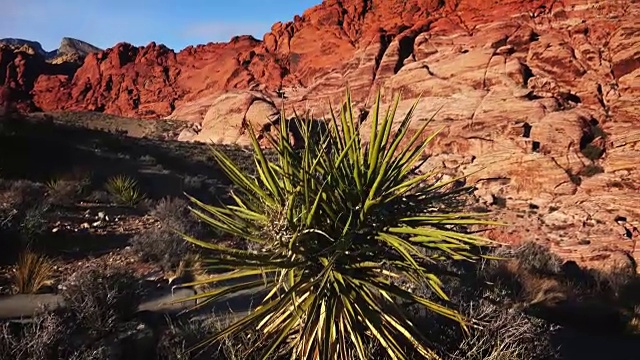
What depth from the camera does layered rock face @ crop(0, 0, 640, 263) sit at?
68.7 feet

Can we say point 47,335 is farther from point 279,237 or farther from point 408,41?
point 408,41

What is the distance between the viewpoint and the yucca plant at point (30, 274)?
5973mm

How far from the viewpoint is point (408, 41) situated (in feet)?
130

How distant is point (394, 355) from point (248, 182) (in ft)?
5.73

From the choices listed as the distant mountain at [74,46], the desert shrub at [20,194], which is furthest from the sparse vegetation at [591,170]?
the distant mountain at [74,46]

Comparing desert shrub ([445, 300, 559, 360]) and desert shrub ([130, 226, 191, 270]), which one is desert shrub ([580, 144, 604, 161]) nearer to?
desert shrub ([445, 300, 559, 360])

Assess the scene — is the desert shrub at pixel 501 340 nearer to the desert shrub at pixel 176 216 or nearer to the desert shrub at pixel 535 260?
the desert shrub at pixel 535 260

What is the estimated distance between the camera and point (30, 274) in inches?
244

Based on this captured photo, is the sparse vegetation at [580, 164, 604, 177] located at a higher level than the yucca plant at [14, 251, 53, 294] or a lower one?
lower

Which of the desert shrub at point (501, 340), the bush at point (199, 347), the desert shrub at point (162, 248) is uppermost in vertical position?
the bush at point (199, 347)

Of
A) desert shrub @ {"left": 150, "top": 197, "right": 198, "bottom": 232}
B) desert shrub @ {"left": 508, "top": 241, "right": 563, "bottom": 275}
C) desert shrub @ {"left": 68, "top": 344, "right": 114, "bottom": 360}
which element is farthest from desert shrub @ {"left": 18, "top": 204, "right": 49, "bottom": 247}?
desert shrub @ {"left": 508, "top": 241, "right": 563, "bottom": 275}

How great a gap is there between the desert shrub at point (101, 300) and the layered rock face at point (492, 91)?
6.39 metres

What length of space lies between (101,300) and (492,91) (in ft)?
94.1

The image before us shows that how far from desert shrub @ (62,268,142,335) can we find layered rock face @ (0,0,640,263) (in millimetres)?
6392
